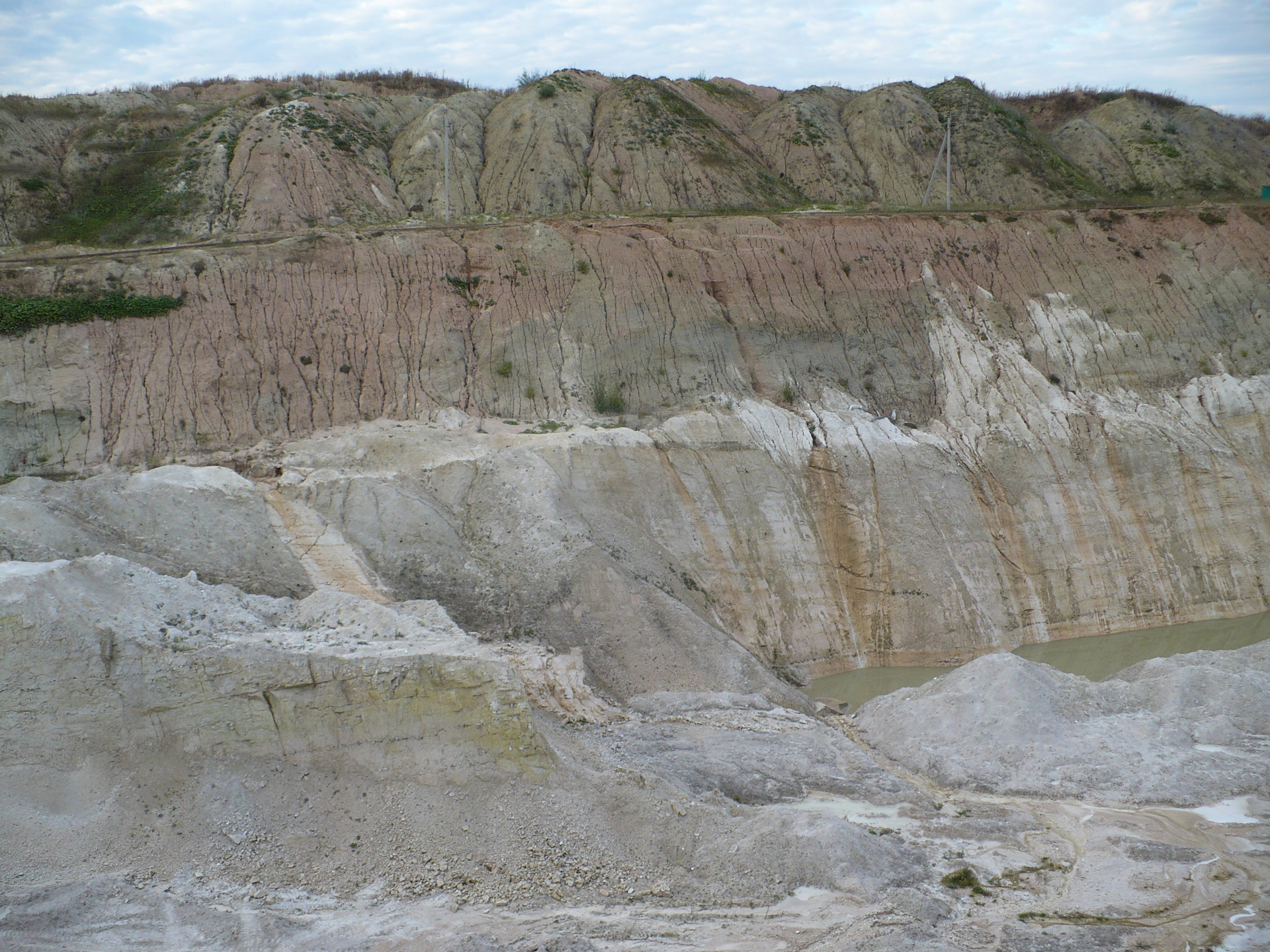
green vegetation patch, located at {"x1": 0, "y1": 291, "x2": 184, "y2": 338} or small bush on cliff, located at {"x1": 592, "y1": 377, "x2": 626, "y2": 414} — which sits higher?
green vegetation patch, located at {"x1": 0, "y1": 291, "x2": 184, "y2": 338}

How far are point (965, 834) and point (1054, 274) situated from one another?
17.4 m

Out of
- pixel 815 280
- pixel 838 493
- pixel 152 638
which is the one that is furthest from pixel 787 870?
pixel 815 280

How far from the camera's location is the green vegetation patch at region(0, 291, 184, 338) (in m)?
18.2

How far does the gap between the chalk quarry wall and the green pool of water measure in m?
0.34

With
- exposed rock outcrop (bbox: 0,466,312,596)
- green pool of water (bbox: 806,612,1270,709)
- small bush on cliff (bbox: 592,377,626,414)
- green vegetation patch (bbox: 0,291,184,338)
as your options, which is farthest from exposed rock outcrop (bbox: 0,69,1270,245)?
green pool of water (bbox: 806,612,1270,709)

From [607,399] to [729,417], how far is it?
8.27ft

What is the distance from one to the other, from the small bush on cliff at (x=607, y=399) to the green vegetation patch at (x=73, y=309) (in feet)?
26.7

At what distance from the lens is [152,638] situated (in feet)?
38.7

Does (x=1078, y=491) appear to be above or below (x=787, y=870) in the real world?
above

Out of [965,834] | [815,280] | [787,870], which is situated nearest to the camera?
[787,870]

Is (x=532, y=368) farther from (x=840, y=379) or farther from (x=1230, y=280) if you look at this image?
(x=1230, y=280)

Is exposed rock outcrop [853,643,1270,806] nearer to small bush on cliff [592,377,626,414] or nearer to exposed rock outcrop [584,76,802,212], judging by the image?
small bush on cliff [592,377,626,414]

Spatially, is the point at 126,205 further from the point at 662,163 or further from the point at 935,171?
the point at 935,171

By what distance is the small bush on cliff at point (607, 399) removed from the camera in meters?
20.6
